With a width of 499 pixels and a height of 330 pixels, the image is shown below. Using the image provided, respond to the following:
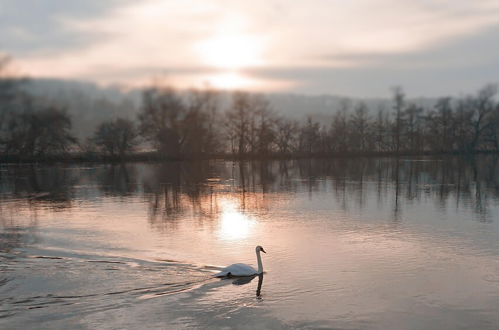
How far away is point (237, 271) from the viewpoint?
9.60 m

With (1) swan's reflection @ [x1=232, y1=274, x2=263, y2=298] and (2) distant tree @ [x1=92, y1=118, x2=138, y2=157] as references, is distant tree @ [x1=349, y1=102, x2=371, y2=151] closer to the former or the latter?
(2) distant tree @ [x1=92, y1=118, x2=138, y2=157]

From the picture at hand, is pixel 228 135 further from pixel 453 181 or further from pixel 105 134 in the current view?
pixel 453 181

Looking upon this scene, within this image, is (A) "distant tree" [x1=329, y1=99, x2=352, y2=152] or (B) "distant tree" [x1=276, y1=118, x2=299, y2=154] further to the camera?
(A) "distant tree" [x1=329, y1=99, x2=352, y2=152]

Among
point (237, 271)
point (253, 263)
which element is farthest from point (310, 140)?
point (237, 271)

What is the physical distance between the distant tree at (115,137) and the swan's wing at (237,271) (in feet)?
173

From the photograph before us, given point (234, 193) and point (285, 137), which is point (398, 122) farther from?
point (234, 193)

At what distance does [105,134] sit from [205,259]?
5293 cm

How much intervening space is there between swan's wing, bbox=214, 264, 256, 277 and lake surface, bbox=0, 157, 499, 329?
16 cm

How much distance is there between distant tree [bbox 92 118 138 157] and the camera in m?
60.5

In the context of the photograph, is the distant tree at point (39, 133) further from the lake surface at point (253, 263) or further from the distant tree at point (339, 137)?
the lake surface at point (253, 263)

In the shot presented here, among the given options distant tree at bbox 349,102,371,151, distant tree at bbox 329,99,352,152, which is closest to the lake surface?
distant tree at bbox 329,99,352,152

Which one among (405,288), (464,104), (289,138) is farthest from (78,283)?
(464,104)

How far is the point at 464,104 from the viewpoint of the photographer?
8112 centimetres

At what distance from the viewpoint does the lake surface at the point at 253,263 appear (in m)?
7.78
